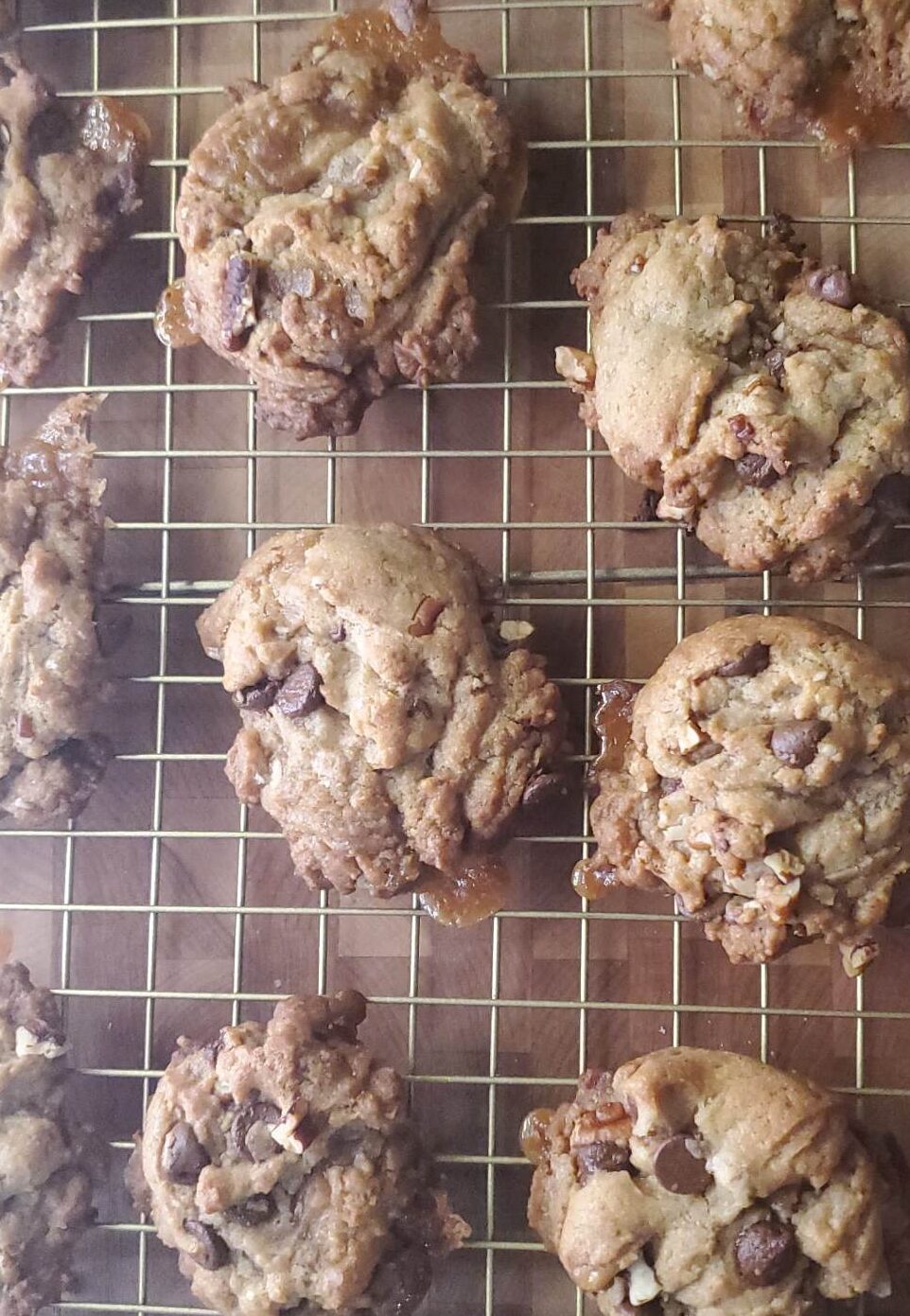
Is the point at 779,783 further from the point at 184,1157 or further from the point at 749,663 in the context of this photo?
the point at 184,1157

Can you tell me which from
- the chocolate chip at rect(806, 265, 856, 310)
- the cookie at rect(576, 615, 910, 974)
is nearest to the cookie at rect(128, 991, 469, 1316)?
the cookie at rect(576, 615, 910, 974)

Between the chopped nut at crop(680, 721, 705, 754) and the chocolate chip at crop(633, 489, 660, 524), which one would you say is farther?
the chocolate chip at crop(633, 489, 660, 524)

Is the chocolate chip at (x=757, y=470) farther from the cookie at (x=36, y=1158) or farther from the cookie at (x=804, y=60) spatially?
the cookie at (x=36, y=1158)

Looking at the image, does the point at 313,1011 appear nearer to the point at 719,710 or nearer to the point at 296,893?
the point at 296,893

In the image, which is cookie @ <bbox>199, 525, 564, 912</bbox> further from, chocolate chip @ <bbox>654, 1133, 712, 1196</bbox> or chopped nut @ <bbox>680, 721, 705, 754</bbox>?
chocolate chip @ <bbox>654, 1133, 712, 1196</bbox>

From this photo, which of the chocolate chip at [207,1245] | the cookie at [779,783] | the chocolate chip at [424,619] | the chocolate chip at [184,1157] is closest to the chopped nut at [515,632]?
the chocolate chip at [424,619]

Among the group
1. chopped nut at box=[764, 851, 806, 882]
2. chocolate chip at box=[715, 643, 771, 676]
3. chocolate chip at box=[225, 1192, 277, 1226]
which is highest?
chocolate chip at box=[715, 643, 771, 676]
